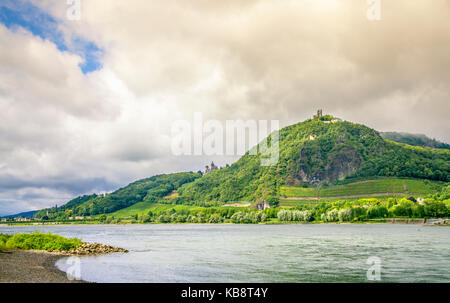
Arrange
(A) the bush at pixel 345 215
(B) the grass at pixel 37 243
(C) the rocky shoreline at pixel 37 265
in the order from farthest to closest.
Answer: (A) the bush at pixel 345 215
(B) the grass at pixel 37 243
(C) the rocky shoreline at pixel 37 265

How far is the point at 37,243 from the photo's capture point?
1820 inches

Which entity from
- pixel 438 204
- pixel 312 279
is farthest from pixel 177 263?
pixel 438 204

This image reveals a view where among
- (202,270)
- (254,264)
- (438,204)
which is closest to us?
(202,270)

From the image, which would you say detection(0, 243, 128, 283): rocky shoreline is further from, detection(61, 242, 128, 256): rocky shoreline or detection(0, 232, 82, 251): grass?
detection(0, 232, 82, 251): grass

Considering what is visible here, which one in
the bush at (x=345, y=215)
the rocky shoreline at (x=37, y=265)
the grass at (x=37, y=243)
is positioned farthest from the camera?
the bush at (x=345, y=215)

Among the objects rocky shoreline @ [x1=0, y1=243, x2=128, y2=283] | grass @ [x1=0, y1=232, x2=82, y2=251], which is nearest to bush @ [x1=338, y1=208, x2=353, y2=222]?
rocky shoreline @ [x1=0, y1=243, x2=128, y2=283]

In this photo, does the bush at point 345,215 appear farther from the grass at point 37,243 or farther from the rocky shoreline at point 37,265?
the grass at point 37,243

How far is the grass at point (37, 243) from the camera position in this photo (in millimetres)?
44300

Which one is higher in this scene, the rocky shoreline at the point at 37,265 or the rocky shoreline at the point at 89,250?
the rocky shoreline at the point at 37,265

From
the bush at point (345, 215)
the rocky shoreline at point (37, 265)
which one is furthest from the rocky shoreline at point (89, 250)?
the bush at point (345, 215)

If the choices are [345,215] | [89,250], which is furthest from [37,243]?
[345,215]
